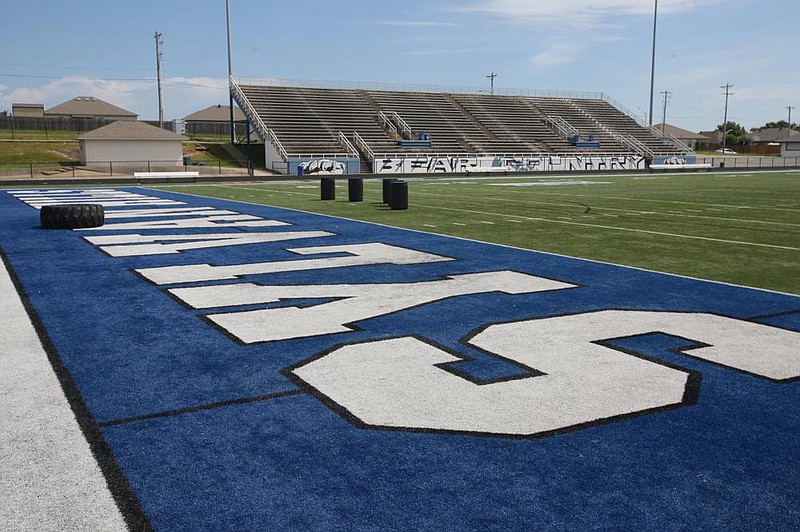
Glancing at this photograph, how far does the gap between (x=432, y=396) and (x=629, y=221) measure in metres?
11.7

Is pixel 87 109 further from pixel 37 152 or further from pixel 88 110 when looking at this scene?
pixel 37 152

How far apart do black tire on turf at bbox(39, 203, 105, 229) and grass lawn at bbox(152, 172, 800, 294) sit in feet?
17.4

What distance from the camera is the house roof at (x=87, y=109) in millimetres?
77438

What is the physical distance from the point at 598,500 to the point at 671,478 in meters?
0.47

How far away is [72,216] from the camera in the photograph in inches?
549

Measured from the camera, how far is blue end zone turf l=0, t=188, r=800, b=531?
3244 mm

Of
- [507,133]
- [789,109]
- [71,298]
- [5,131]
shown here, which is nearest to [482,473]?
[71,298]

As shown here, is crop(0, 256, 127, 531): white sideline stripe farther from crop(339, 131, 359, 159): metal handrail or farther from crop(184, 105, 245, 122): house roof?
crop(184, 105, 245, 122): house roof

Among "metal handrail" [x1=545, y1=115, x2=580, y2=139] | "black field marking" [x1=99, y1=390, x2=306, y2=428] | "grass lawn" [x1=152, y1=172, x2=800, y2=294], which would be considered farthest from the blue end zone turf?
"metal handrail" [x1=545, y1=115, x2=580, y2=139]

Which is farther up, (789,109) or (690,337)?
(789,109)

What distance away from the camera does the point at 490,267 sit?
31.1 ft

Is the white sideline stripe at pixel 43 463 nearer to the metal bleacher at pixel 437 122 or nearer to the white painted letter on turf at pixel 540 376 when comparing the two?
Result: the white painted letter on turf at pixel 540 376

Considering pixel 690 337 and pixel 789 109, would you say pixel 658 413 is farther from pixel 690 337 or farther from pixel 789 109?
pixel 789 109

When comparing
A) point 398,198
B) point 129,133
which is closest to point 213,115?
point 129,133
